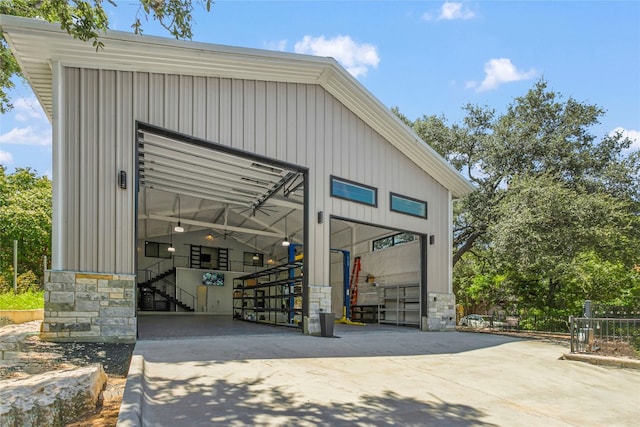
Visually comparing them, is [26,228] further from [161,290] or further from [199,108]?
[199,108]

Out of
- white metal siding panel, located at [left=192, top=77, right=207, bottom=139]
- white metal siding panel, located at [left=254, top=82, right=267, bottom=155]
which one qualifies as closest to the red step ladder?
white metal siding panel, located at [left=254, top=82, right=267, bottom=155]

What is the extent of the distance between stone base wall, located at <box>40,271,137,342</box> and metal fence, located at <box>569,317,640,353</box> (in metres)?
8.27

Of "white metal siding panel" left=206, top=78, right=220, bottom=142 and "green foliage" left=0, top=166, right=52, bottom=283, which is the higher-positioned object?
A: "white metal siding panel" left=206, top=78, right=220, bottom=142

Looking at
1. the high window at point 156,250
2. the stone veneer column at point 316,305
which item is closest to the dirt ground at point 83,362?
the stone veneer column at point 316,305

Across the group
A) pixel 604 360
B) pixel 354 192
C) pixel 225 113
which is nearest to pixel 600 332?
pixel 604 360

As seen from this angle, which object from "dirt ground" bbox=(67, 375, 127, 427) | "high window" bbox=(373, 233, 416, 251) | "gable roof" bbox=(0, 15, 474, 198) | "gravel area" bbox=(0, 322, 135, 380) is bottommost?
"gravel area" bbox=(0, 322, 135, 380)

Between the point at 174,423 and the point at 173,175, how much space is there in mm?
10825

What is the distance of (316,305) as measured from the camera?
996 cm

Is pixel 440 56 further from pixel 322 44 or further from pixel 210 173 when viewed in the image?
pixel 210 173

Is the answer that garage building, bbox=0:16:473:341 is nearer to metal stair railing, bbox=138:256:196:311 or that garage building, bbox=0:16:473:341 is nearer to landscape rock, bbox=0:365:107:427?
landscape rock, bbox=0:365:107:427

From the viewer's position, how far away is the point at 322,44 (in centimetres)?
1102

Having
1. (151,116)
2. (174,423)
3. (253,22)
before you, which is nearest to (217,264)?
(151,116)

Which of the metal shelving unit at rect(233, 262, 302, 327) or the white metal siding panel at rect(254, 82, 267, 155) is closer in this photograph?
the white metal siding panel at rect(254, 82, 267, 155)

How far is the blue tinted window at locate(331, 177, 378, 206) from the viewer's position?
1091 centimetres
